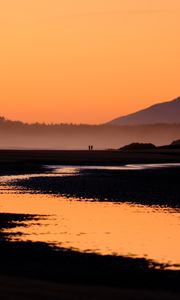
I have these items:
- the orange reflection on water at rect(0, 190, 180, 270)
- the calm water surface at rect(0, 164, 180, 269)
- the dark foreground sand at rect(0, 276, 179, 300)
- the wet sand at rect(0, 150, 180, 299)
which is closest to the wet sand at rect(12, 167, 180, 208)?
the calm water surface at rect(0, 164, 180, 269)

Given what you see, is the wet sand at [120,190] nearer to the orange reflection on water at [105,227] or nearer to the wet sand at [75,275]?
the orange reflection on water at [105,227]

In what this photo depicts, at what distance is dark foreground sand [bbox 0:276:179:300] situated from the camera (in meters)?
21.1

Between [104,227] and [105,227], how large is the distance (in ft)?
0.18

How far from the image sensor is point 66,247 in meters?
31.5

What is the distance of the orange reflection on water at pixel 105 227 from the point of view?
3128cm

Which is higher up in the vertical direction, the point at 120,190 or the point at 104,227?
the point at 120,190

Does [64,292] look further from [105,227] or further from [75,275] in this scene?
[105,227]

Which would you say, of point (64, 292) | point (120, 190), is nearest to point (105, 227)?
point (64, 292)

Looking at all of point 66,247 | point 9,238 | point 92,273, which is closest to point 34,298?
point 92,273

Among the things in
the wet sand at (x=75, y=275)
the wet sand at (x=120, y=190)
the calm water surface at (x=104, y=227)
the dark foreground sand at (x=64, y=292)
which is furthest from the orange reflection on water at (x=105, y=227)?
the dark foreground sand at (x=64, y=292)

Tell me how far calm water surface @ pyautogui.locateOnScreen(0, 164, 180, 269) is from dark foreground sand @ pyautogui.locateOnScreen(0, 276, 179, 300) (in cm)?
555

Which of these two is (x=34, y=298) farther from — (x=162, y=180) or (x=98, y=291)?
(x=162, y=180)

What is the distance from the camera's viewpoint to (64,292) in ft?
71.8

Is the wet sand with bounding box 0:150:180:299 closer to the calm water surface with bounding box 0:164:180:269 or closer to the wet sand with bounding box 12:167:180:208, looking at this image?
the calm water surface with bounding box 0:164:180:269
